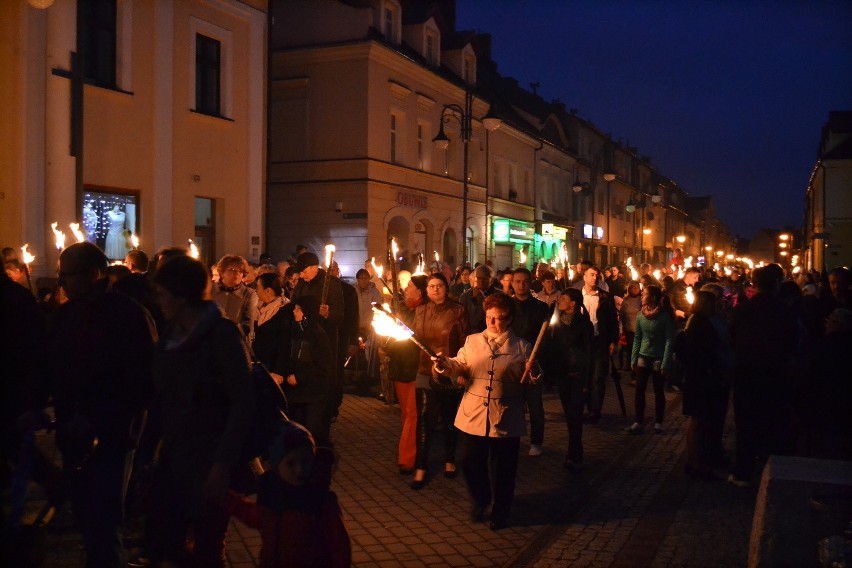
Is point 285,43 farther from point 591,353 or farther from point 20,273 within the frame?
point 591,353

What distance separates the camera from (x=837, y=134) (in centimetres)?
5325

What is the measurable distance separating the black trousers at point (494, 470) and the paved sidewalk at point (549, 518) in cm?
19

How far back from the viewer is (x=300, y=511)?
3.59 metres

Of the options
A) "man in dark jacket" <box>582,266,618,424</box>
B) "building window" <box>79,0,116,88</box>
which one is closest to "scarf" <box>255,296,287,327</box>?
"man in dark jacket" <box>582,266,618,424</box>

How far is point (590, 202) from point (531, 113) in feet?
37.1

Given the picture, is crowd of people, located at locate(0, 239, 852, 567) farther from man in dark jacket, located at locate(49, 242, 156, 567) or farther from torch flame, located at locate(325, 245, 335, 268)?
torch flame, located at locate(325, 245, 335, 268)

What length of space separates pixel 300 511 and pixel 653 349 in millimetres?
6996

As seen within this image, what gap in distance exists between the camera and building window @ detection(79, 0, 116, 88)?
15.6 metres

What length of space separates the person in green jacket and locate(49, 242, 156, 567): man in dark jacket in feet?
22.5

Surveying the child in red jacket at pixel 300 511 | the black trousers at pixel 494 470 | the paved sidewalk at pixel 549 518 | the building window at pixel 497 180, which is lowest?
the paved sidewalk at pixel 549 518

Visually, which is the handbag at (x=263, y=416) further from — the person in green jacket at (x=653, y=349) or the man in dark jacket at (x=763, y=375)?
the person in green jacket at (x=653, y=349)

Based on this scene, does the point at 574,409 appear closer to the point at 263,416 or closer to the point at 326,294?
the point at 326,294

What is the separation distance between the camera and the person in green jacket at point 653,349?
379 inches

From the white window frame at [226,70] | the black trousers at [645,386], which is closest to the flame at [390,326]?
the black trousers at [645,386]
